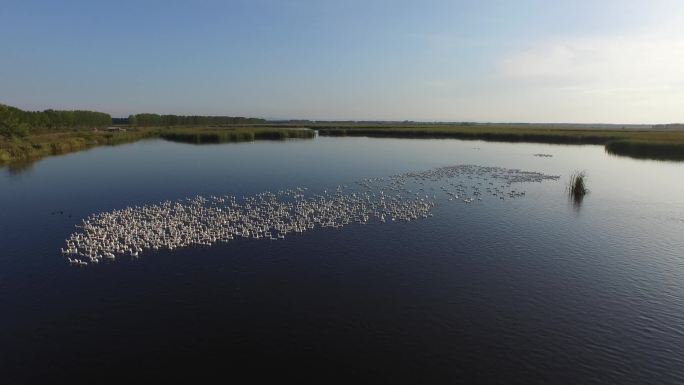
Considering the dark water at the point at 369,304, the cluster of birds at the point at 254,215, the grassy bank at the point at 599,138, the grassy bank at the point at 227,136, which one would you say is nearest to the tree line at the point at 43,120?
the grassy bank at the point at 227,136

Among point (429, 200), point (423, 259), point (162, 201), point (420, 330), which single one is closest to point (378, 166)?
point (429, 200)

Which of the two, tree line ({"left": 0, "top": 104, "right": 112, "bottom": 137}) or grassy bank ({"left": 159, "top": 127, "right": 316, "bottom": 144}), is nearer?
tree line ({"left": 0, "top": 104, "right": 112, "bottom": 137})

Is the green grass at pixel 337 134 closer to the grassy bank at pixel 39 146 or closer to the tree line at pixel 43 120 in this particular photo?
the grassy bank at pixel 39 146

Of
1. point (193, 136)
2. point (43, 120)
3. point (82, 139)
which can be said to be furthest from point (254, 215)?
point (43, 120)

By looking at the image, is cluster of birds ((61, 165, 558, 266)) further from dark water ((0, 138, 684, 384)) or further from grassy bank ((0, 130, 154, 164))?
grassy bank ((0, 130, 154, 164))

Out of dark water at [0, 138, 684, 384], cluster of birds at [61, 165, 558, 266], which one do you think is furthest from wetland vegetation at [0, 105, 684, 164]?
dark water at [0, 138, 684, 384]

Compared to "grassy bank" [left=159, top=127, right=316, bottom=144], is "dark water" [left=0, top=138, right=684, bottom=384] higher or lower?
lower
